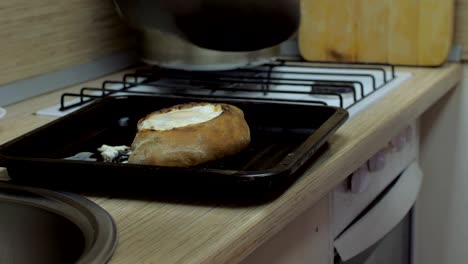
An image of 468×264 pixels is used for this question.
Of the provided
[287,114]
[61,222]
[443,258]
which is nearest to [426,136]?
[443,258]

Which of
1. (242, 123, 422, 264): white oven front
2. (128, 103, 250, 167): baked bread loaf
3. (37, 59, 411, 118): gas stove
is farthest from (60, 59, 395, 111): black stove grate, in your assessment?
(128, 103, 250, 167): baked bread loaf

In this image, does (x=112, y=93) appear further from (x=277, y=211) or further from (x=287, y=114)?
(x=277, y=211)

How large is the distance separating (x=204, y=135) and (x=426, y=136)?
2.45ft

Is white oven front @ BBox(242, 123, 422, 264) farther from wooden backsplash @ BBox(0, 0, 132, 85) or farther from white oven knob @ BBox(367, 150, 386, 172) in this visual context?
wooden backsplash @ BBox(0, 0, 132, 85)

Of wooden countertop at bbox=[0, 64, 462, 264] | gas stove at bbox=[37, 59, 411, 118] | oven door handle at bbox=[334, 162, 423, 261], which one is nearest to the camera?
wooden countertop at bbox=[0, 64, 462, 264]

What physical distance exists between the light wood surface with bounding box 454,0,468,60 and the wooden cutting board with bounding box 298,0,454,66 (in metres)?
0.03

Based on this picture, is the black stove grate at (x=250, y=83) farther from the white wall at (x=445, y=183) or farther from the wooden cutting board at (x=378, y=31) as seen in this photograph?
the white wall at (x=445, y=183)

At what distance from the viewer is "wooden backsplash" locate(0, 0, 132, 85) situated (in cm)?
111

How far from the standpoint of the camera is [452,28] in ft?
4.35

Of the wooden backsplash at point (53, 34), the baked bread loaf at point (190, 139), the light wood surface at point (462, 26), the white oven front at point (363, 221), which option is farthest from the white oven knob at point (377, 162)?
the wooden backsplash at point (53, 34)

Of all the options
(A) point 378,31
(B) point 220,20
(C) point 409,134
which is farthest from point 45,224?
(A) point 378,31

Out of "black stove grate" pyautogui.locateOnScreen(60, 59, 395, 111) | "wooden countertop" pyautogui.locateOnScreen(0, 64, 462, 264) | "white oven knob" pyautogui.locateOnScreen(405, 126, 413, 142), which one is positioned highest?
"wooden countertop" pyautogui.locateOnScreen(0, 64, 462, 264)

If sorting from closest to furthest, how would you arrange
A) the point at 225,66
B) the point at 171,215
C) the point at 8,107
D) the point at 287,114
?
the point at 171,215, the point at 287,114, the point at 8,107, the point at 225,66

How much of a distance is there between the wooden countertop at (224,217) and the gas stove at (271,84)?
0.34 feet
